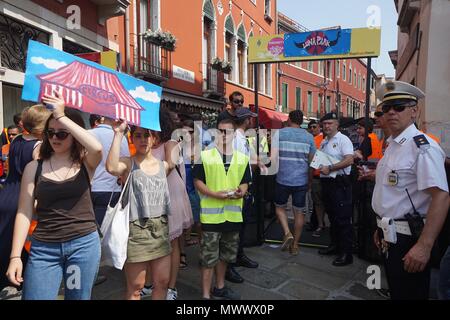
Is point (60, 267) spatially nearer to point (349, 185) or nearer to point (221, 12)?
point (349, 185)

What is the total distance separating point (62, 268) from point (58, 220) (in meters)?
0.30

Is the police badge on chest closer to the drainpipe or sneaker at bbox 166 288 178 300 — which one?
sneaker at bbox 166 288 178 300

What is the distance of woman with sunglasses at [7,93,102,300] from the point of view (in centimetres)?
194

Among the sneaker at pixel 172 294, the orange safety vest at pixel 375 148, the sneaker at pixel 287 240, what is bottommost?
the sneaker at pixel 172 294

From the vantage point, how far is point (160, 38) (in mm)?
9922

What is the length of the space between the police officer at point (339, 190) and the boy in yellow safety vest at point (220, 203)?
1.54m

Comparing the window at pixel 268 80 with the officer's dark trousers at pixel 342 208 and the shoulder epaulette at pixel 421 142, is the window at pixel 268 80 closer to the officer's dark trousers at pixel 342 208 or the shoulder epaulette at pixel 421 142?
the officer's dark trousers at pixel 342 208

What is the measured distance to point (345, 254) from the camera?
162 inches

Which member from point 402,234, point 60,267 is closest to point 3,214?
point 60,267

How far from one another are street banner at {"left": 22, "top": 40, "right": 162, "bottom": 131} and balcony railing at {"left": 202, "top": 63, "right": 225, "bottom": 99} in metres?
11.4

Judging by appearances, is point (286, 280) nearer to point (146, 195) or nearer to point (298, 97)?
point (146, 195)

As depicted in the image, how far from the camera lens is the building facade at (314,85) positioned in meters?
22.9

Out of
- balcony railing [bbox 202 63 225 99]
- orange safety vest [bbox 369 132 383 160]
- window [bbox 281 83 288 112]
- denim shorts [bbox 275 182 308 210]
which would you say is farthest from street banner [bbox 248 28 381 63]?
window [bbox 281 83 288 112]

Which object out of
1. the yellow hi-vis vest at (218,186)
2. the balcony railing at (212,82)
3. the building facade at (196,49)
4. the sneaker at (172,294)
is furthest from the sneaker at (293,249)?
the balcony railing at (212,82)
